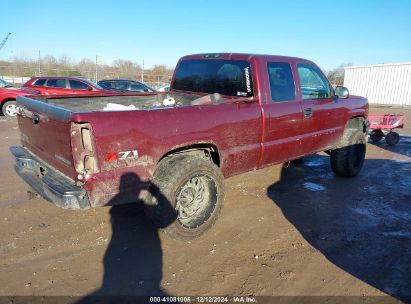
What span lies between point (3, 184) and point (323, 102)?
5082 millimetres

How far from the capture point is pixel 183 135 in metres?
3.60

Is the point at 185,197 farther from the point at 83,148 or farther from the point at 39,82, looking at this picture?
the point at 39,82

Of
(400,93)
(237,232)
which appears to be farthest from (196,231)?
(400,93)

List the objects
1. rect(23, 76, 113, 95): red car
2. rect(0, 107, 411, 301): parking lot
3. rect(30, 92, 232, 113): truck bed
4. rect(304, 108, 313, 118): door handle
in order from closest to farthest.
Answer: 1. rect(0, 107, 411, 301): parking lot
2. rect(30, 92, 232, 113): truck bed
3. rect(304, 108, 313, 118): door handle
4. rect(23, 76, 113, 95): red car

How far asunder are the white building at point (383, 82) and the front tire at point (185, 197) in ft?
92.2

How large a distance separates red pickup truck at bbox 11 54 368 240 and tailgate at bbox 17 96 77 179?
0.01 metres

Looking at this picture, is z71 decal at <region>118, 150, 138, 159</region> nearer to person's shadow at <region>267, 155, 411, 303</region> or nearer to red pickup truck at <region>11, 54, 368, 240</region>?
red pickup truck at <region>11, 54, 368, 240</region>

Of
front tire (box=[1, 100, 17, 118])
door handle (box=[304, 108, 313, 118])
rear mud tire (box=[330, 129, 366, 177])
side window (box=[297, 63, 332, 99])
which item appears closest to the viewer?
door handle (box=[304, 108, 313, 118])

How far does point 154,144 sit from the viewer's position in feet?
11.1

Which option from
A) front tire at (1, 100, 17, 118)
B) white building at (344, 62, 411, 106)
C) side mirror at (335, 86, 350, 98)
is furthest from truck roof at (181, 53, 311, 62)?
white building at (344, 62, 411, 106)

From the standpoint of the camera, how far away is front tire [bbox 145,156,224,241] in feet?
11.5

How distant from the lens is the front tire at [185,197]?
11.5 ft

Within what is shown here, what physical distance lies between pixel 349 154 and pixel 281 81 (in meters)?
2.33

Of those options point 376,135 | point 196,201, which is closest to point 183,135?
point 196,201
